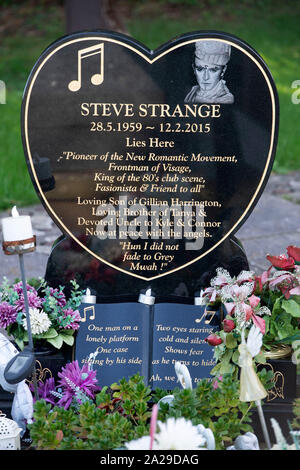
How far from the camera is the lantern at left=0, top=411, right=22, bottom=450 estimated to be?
2.76 meters

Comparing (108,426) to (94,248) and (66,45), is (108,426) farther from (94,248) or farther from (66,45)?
(66,45)

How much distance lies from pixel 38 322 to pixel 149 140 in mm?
1025

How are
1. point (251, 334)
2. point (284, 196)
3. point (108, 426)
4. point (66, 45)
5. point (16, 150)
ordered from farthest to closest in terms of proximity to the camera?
point (16, 150) → point (284, 196) → point (66, 45) → point (251, 334) → point (108, 426)

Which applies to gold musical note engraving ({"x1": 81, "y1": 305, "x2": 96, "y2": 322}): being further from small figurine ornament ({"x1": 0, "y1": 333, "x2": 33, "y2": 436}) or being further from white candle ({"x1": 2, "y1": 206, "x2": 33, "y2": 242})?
white candle ({"x1": 2, "y1": 206, "x2": 33, "y2": 242})

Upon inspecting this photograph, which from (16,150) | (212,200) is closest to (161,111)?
(212,200)

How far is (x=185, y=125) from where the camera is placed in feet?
11.1

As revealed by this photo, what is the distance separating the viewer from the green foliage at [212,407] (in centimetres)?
262

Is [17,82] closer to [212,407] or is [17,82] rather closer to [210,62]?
[210,62]

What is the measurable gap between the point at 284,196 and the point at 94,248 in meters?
3.31

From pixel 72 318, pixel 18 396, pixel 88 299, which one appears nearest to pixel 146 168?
pixel 88 299

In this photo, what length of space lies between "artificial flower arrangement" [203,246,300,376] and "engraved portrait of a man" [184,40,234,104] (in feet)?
2.70

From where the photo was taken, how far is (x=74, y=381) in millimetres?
3123

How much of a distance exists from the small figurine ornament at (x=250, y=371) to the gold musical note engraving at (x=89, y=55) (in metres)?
1.41

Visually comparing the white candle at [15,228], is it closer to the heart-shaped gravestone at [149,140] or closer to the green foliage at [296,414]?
the heart-shaped gravestone at [149,140]
